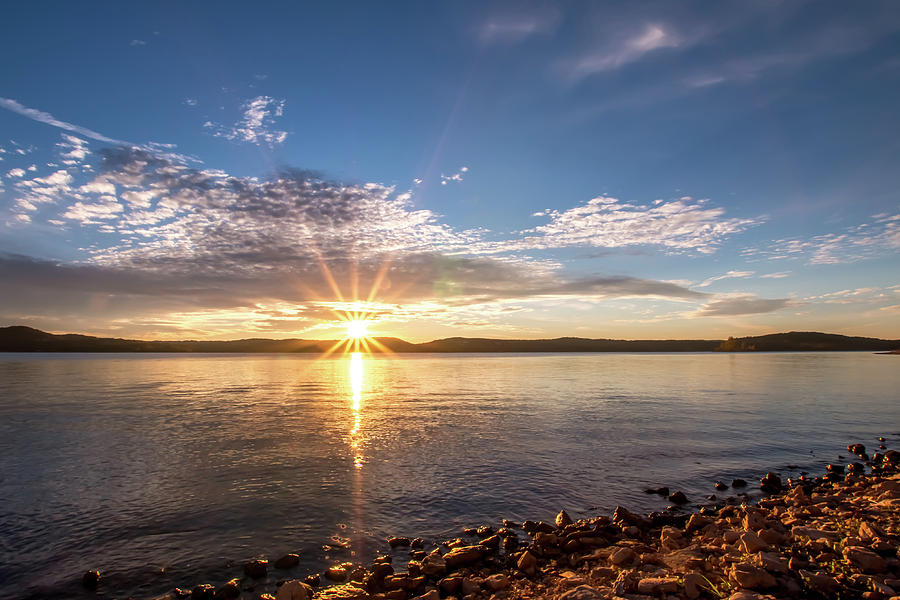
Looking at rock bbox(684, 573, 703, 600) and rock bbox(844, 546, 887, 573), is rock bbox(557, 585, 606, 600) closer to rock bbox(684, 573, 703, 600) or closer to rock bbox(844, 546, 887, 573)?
rock bbox(684, 573, 703, 600)

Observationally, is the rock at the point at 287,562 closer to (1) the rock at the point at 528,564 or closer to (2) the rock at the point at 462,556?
(2) the rock at the point at 462,556

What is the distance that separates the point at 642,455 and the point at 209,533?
18.1 meters

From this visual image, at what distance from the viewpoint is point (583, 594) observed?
8219 mm

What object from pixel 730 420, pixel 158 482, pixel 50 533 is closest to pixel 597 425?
pixel 730 420

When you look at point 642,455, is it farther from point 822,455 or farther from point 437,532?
point 437,532

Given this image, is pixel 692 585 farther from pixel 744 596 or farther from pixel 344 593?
pixel 344 593

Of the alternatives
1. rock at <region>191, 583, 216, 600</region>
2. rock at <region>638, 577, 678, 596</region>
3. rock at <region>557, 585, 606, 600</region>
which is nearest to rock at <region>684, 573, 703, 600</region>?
rock at <region>638, 577, 678, 596</region>

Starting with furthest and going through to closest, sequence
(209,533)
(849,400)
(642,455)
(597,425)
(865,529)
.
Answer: (849,400)
(597,425)
(642,455)
(209,533)
(865,529)

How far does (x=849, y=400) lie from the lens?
1657 inches

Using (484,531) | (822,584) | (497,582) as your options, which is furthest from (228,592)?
(822,584)

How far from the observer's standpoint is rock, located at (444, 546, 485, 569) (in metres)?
11.1

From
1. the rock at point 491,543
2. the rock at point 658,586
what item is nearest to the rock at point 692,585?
the rock at point 658,586

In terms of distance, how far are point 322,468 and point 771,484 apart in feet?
57.1

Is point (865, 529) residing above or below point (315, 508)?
above
